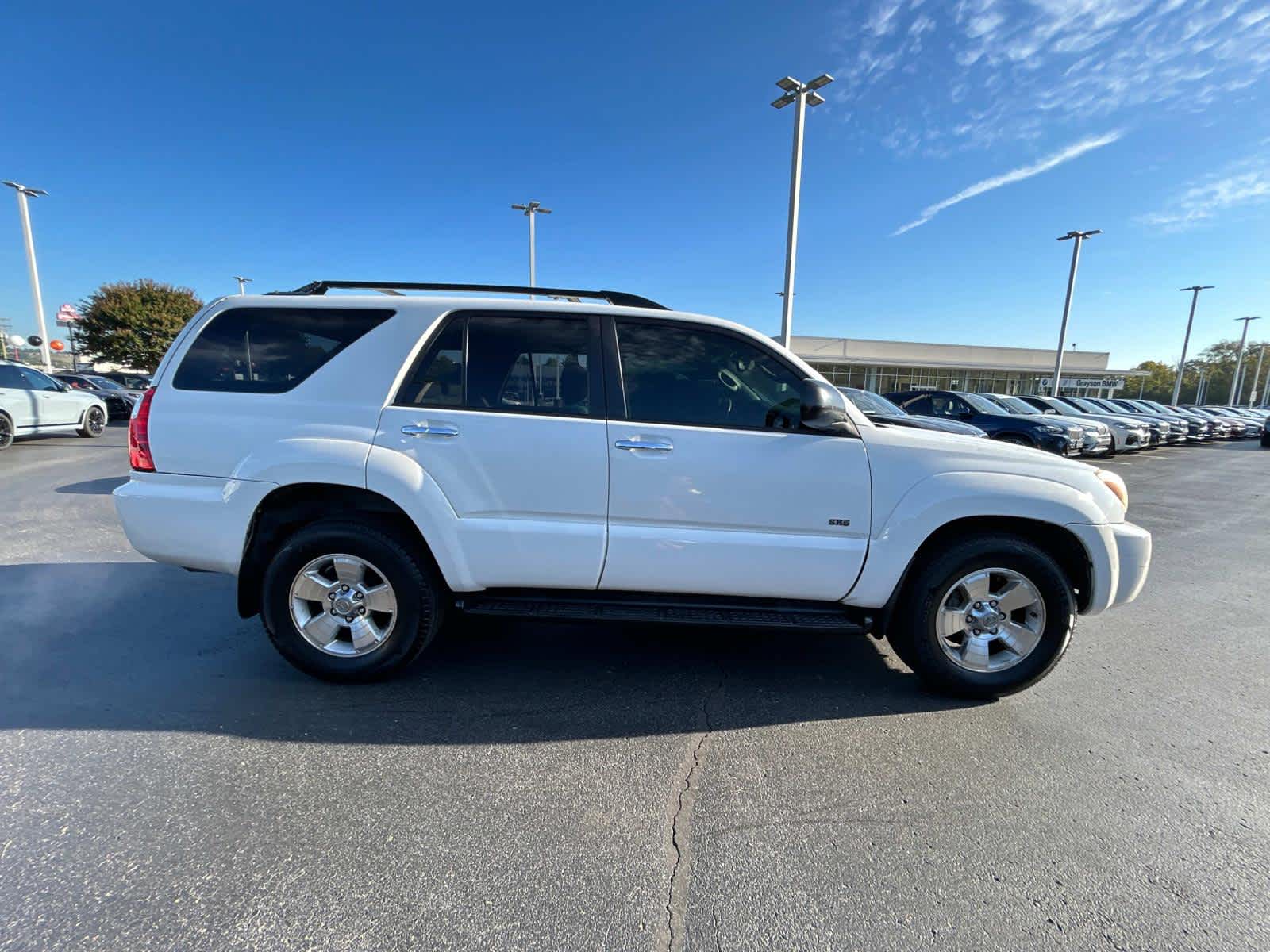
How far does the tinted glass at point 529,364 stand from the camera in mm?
2900

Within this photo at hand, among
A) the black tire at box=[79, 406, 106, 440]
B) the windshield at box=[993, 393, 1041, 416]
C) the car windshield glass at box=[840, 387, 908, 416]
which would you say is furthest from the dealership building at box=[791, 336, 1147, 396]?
the black tire at box=[79, 406, 106, 440]

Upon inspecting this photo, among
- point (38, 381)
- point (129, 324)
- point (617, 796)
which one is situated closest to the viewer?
point (617, 796)

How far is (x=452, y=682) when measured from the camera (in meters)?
3.04

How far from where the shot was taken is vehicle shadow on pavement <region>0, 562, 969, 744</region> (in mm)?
2664

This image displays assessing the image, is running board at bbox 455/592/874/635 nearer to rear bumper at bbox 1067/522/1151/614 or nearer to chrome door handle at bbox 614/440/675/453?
chrome door handle at bbox 614/440/675/453

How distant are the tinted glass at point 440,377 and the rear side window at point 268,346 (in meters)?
0.35

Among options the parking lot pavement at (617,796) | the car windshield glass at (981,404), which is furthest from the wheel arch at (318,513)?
the car windshield glass at (981,404)

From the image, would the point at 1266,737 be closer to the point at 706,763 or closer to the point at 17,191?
the point at 706,763

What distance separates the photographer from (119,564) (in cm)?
477

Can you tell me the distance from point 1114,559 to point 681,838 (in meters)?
2.59

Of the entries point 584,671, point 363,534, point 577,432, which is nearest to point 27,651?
point 363,534

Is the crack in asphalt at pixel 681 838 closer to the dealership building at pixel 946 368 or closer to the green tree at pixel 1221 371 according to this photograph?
the dealership building at pixel 946 368

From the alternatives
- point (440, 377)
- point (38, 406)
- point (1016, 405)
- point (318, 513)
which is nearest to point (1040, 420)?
point (1016, 405)

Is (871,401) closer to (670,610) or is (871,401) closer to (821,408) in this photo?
(821,408)
